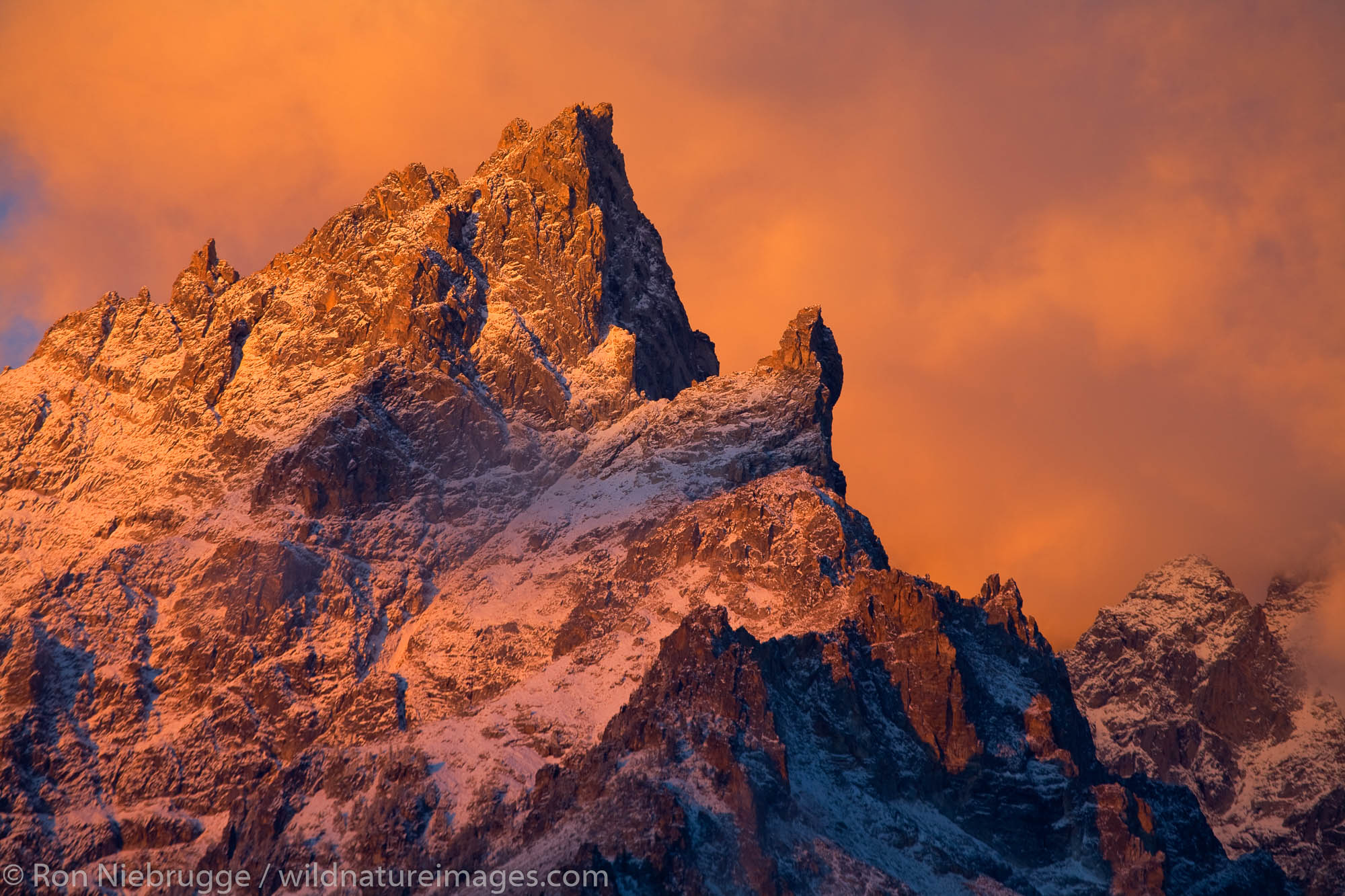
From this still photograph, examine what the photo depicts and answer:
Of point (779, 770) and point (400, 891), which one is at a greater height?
point (779, 770)

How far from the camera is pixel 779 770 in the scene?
642 ft

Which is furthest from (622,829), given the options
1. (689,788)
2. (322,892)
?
(322,892)

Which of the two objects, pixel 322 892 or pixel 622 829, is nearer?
pixel 622 829

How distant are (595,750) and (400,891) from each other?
25731 mm

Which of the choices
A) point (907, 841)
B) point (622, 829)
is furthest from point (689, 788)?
point (907, 841)

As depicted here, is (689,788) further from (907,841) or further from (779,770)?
(907,841)

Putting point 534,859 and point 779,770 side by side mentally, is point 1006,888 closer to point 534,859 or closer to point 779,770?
point 779,770

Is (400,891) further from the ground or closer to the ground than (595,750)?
closer to the ground

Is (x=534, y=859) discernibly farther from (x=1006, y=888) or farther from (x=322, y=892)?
(x=1006, y=888)

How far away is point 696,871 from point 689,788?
1213 centimetres

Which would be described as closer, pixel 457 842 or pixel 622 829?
pixel 622 829

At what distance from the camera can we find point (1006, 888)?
199 m

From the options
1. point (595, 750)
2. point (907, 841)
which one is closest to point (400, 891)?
point (595, 750)

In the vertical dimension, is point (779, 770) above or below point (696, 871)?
above
